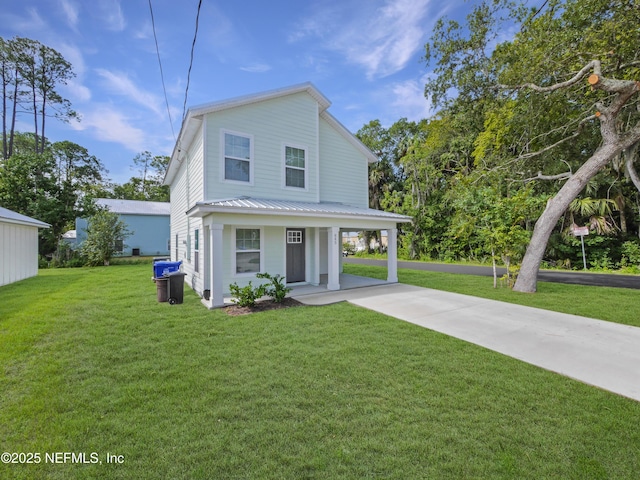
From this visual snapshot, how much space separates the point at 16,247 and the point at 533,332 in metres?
17.5

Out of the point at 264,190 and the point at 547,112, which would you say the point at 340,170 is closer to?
the point at 264,190

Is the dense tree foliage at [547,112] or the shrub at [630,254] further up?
the dense tree foliage at [547,112]

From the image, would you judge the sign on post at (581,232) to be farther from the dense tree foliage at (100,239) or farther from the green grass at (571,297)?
the dense tree foliage at (100,239)

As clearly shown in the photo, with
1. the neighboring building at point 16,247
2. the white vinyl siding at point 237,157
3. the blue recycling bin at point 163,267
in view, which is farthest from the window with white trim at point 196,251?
the neighboring building at point 16,247

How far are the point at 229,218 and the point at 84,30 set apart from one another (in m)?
5.87

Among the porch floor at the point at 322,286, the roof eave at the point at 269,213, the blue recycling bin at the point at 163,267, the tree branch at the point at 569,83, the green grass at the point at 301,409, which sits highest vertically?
the tree branch at the point at 569,83

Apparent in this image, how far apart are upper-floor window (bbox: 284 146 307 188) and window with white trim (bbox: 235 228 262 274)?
7.00ft

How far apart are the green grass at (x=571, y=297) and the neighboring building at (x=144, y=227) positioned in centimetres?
2312

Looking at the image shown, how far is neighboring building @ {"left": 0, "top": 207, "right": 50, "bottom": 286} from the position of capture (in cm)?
1034

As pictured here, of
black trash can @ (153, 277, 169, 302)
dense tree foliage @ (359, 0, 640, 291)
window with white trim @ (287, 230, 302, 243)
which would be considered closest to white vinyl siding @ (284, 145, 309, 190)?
window with white trim @ (287, 230, 302, 243)

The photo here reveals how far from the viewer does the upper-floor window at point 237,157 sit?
834 cm

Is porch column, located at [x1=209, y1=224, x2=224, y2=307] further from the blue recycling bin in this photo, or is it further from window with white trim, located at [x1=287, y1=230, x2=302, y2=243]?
the blue recycling bin

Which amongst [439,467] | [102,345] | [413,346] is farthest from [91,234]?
[439,467]

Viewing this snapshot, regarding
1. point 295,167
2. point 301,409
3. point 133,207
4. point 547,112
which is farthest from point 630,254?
point 133,207
